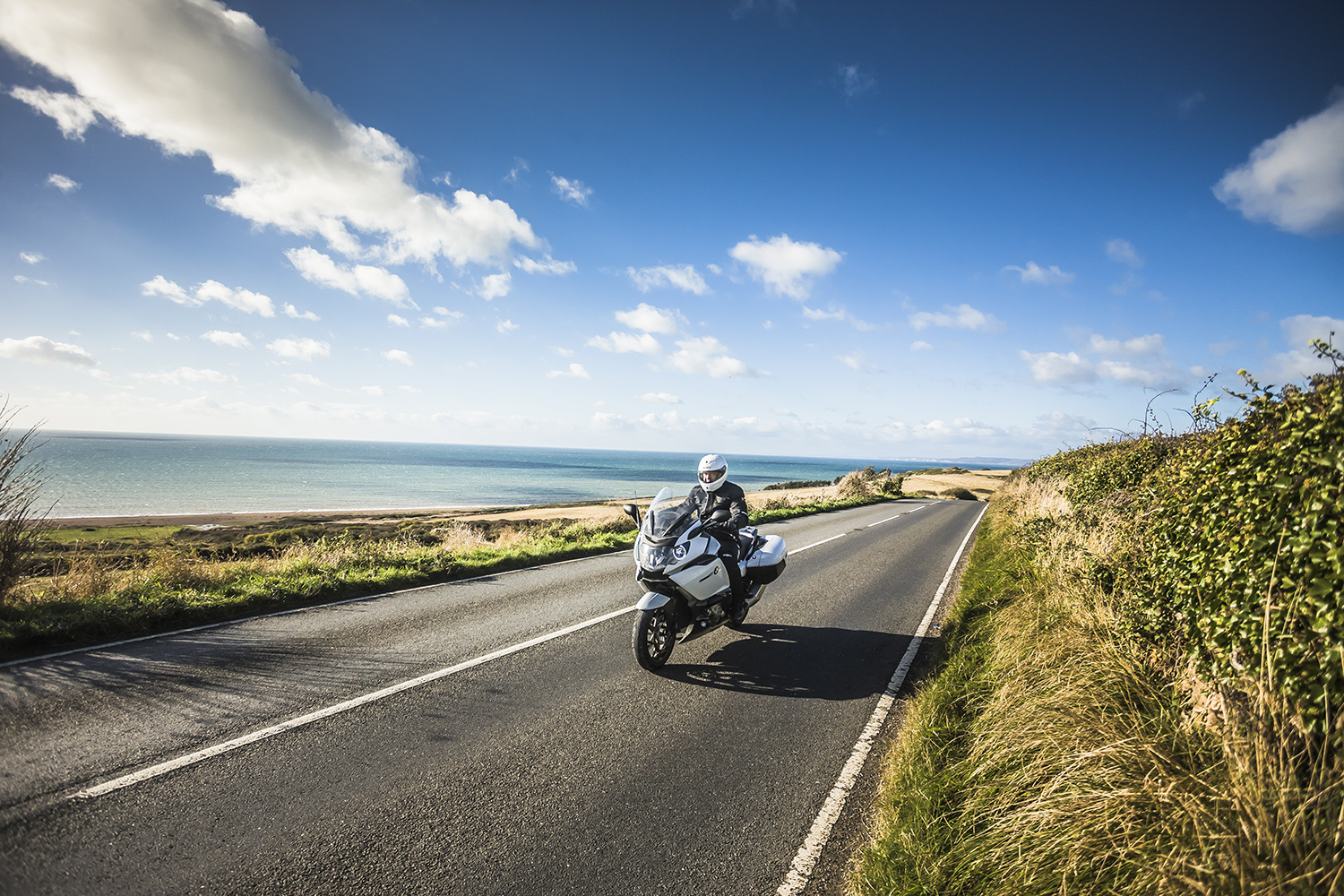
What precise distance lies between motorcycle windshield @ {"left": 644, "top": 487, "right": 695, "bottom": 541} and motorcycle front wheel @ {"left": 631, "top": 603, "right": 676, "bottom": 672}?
769mm

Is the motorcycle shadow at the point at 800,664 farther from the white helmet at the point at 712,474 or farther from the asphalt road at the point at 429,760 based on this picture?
the white helmet at the point at 712,474

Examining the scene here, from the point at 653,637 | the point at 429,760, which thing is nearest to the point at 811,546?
the point at 653,637

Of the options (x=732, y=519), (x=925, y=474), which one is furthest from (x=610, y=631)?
(x=925, y=474)

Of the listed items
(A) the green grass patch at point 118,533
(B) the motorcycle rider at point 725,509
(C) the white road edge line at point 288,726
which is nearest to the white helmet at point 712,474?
(B) the motorcycle rider at point 725,509

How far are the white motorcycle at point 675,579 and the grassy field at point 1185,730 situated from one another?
92.8 inches

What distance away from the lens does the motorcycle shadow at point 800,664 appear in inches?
217

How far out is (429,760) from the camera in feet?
12.7

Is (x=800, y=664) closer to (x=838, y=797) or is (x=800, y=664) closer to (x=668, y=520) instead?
(x=668, y=520)

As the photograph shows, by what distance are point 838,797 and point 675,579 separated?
2.50 metres

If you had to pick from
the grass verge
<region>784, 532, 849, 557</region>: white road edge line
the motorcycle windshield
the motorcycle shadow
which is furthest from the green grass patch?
the motorcycle shadow

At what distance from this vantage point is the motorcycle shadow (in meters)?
5.51

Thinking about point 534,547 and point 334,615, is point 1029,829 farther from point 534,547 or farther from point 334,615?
point 534,547

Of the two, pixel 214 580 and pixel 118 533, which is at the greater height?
pixel 214 580

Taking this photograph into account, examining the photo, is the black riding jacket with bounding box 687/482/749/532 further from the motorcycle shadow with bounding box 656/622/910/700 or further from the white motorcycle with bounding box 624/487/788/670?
the motorcycle shadow with bounding box 656/622/910/700
